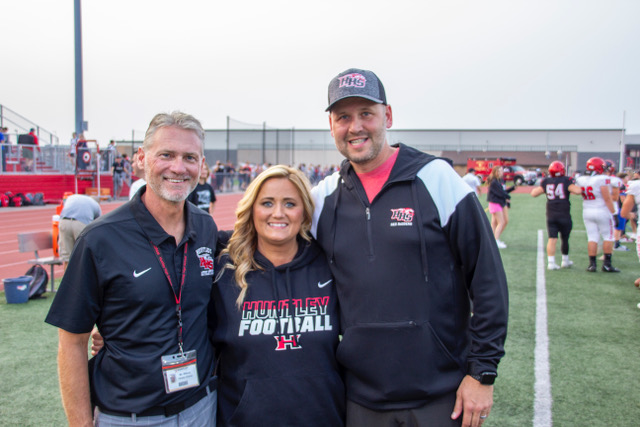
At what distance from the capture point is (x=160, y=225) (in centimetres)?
225

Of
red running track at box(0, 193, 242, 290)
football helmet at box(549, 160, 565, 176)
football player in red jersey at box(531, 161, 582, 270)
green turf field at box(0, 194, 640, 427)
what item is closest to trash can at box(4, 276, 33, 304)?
green turf field at box(0, 194, 640, 427)

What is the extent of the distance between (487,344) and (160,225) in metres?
1.54

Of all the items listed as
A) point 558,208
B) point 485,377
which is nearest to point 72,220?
point 485,377

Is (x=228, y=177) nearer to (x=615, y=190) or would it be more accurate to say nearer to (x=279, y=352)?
(x=615, y=190)

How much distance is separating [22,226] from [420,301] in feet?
50.8

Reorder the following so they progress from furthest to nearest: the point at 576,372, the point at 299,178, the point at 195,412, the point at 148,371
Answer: the point at 576,372 → the point at 299,178 → the point at 195,412 → the point at 148,371

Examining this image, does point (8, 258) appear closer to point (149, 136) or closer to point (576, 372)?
point (149, 136)

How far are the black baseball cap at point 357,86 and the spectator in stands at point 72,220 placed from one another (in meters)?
5.97

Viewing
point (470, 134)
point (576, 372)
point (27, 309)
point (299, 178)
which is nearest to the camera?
point (299, 178)

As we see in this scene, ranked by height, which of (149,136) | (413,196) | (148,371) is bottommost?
(148,371)

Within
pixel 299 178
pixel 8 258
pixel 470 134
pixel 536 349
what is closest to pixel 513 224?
pixel 536 349

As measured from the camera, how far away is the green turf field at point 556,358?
395cm

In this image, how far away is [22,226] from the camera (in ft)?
48.0

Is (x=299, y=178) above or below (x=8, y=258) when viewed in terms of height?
above
